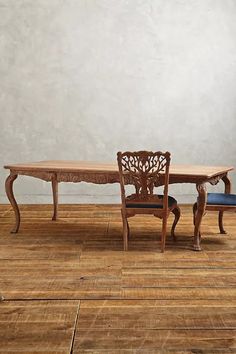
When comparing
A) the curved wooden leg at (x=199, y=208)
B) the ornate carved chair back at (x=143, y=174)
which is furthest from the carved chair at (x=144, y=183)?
the curved wooden leg at (x=199, y=208)

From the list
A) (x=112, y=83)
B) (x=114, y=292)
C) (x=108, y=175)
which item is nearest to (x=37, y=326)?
(x=114, y=292)

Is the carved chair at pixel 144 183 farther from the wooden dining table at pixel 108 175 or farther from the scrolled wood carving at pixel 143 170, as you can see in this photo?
the wooden dining table at pixel 108 175

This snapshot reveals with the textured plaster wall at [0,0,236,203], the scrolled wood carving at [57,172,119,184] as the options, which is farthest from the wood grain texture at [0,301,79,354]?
the textured plaster wall at [0,0,236,203]

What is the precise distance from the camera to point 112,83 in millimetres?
6562

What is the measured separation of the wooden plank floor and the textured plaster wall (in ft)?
6.26

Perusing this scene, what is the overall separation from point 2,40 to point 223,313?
516 centimetres

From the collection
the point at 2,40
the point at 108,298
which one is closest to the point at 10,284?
the point at 108,298

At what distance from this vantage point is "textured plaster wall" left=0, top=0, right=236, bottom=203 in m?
6.48

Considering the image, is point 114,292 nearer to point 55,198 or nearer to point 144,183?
point 144,183

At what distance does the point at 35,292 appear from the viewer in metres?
2.95

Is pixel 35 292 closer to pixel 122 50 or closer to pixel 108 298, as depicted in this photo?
pixel 108 298

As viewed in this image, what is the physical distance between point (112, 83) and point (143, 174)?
2964mm

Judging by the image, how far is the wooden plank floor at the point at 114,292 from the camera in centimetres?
228

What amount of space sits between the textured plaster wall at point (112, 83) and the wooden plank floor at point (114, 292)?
6.26 ft
